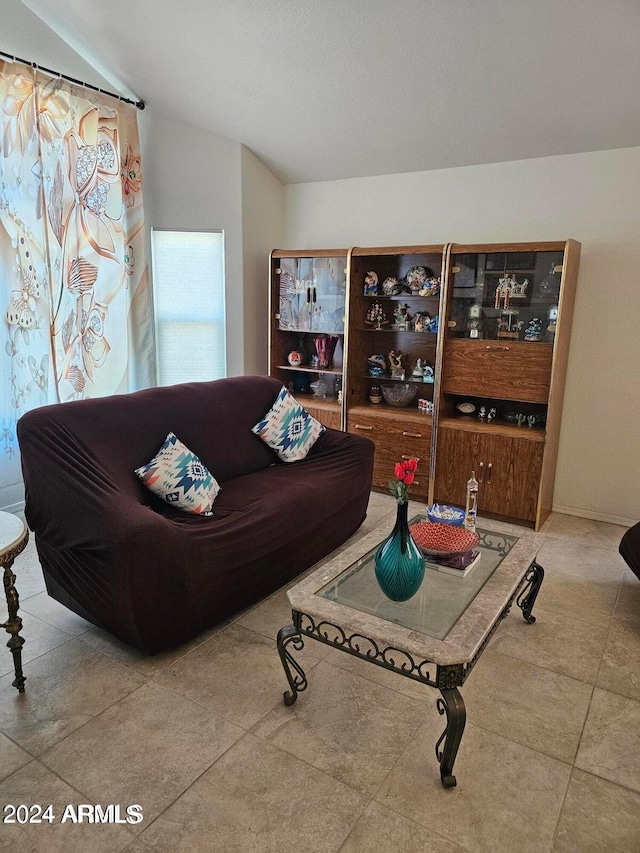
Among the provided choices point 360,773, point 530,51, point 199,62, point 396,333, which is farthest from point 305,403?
point 360,773

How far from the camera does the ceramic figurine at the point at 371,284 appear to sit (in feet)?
13.7

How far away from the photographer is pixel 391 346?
4391 millimetres

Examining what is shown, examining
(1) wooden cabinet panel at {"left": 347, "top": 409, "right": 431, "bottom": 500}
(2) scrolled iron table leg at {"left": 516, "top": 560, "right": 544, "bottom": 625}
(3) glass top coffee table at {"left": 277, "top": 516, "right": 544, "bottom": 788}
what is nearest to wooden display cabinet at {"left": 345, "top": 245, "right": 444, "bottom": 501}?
(1) wooden cabinet panel at {"left": 347, "top": 409, "right": 431, "bottom": 500}

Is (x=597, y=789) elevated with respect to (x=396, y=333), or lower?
lower

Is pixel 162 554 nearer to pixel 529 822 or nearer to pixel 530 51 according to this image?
pixel 529 822

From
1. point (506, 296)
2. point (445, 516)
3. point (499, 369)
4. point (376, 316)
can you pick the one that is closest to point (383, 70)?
point (506, 296)

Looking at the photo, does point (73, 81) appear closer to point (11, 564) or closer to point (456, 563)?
point (11, 564)

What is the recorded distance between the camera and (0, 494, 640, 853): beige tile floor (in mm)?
1566

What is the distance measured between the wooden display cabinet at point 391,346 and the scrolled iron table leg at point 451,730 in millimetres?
2306

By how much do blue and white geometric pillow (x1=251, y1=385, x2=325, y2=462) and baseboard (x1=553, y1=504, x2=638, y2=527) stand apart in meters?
1.76

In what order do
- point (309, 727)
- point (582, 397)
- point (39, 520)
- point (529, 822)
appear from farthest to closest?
point (582, 397)
point (39, 520)
point (309, 727)
point (529, 822)

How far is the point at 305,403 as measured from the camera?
4.48 meters

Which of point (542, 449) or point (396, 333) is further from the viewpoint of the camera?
point (396, 333)

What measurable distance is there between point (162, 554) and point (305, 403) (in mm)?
2477
